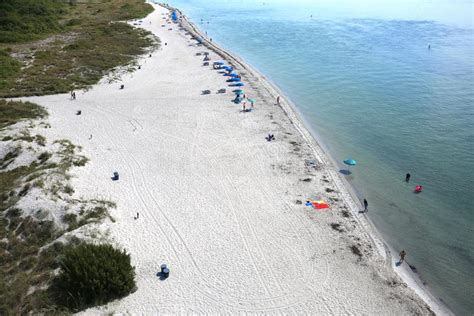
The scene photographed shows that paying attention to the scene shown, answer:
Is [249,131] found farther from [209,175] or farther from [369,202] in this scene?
[369,202]

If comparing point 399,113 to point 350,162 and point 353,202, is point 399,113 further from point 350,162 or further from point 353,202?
point 353,202

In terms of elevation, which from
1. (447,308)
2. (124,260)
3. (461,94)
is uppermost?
(461,94)

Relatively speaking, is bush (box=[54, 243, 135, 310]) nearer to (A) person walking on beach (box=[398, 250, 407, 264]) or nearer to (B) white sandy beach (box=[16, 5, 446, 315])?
(B) white sandy beach (box=[16, 5, 446, 315])

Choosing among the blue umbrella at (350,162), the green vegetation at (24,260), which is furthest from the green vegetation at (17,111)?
the blue umbrella at (350,162)

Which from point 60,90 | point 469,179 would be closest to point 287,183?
point 469,179

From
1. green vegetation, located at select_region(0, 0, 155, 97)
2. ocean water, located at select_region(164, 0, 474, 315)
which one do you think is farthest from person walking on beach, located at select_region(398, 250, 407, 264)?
green vegetation, located at select_region(0, 0, 155, 97)
